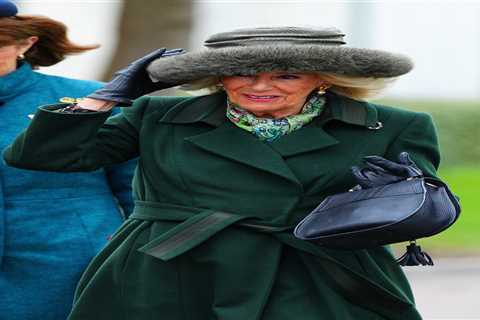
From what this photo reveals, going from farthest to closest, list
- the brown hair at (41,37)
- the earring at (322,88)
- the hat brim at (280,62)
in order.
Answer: the brown hair at (41,37) < the earring at (322,88) < the hat brim at (280,62)

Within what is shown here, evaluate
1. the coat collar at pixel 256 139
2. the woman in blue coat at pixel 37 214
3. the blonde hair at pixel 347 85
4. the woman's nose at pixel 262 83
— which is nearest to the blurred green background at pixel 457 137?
Answer: the woman in blue coat at pixel 37 214

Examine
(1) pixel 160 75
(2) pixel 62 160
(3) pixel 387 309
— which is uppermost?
(1) pixel 160 75

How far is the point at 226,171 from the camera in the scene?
13.0ft

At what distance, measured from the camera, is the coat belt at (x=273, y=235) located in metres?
3.89

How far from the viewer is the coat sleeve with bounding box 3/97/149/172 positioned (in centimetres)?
404

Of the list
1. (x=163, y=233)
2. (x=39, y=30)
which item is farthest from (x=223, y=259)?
(x=39, y=30)

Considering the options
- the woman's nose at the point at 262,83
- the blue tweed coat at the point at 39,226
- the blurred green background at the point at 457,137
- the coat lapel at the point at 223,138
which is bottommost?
the blurred green background at the point at 457,137

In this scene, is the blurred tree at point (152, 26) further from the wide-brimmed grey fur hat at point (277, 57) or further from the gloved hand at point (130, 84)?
the wide-brimmed grey fur hat at point (277, 57)

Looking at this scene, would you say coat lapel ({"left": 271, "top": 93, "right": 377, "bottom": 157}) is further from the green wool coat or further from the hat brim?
the hat brim

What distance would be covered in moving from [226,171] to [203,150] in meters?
0.10

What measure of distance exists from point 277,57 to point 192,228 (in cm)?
56

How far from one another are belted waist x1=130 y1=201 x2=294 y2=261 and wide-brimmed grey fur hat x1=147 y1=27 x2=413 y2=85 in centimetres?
41

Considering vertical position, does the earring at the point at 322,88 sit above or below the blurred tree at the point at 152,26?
above

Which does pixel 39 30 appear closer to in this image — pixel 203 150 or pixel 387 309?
pixel 203 150
